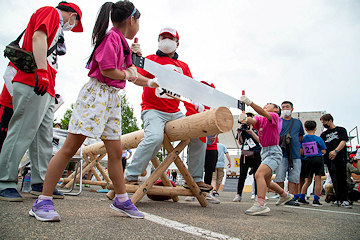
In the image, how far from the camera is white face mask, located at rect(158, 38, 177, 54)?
11.1 ft

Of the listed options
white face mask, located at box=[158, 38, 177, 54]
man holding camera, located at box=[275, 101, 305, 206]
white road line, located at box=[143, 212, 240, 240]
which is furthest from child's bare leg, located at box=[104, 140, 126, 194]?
man holding camera, located at box=[275, 101, 305, 206]

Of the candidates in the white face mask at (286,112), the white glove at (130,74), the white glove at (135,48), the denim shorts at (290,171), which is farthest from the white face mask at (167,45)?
the denim shorts at (290,171)

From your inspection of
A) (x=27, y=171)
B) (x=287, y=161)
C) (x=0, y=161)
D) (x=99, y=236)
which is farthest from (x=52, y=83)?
(x=287, y=161)

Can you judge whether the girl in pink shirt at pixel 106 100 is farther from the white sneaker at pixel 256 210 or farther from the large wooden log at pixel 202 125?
the white sneaker at pixel 256 210

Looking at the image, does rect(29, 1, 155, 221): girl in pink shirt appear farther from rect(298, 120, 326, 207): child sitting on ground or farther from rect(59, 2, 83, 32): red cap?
rect(298, 120, 326, 207): child sitting on ground

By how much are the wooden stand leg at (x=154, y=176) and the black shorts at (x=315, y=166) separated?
3.81 metres

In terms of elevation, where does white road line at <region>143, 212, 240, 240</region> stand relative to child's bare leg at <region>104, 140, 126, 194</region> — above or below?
below

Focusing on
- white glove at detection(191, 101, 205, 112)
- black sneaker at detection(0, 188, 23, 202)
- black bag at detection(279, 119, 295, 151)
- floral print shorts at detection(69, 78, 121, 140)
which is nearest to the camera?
floral print shorts at detection(69, 78, 121, 140)

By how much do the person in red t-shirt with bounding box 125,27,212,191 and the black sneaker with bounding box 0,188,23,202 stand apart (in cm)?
109

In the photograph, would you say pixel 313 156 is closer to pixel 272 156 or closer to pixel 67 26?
pixel 272 156

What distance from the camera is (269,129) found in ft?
11.6

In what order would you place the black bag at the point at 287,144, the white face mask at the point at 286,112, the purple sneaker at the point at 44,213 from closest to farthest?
the purple sneaker at the point at 44,213, the black bag at the point at 287,144, the white face mask at the point at 286,112

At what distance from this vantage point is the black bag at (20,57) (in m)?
2.24

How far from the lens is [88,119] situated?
187 cm
